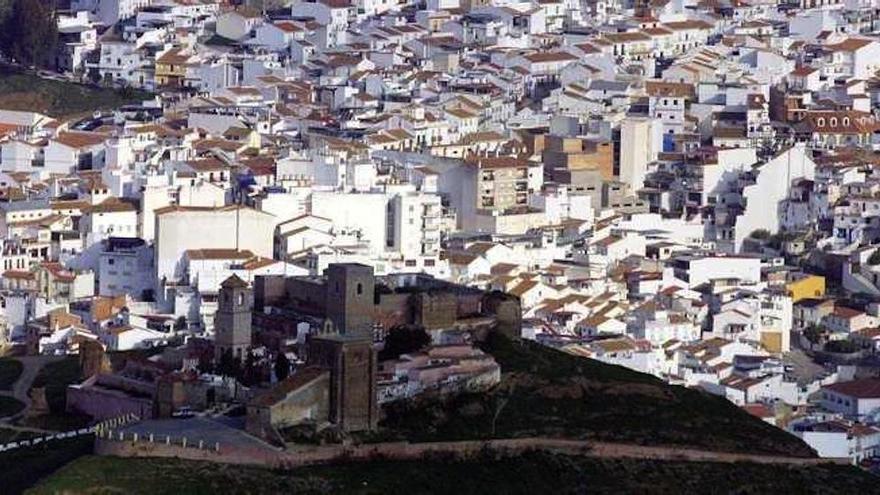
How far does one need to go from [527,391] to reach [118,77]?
35.2 metres

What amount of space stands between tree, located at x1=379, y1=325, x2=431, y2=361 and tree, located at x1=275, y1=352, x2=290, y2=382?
54.5 inches

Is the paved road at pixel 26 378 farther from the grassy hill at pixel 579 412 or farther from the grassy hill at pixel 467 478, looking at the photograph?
the grassy hill at pixel 467 478

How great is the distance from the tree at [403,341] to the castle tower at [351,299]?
0.36 m

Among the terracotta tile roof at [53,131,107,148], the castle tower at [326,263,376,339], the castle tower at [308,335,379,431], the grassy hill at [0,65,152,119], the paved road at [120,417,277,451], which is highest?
the grassy hill at [0,65,152,119]

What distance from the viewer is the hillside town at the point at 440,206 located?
49.0 meters

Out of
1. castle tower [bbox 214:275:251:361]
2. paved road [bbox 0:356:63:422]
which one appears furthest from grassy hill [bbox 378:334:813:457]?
paved road [bbox 0:356:63:422]

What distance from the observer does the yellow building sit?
63.5 m

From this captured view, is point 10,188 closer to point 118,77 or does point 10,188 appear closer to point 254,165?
point 254,165

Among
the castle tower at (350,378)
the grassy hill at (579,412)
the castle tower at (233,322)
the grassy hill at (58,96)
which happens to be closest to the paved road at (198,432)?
the castle tower at (350,378)

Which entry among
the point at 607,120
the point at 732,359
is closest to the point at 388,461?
the point at 732,359

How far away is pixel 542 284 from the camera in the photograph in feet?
200

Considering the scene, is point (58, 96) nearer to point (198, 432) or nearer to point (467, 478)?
point (198, 432)

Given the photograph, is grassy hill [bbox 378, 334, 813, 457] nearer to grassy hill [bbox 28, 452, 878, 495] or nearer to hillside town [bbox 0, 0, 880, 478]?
hillside town [bbox 0, 0, 880, 478]

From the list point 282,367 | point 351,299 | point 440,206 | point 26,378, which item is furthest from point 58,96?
point 282,367
